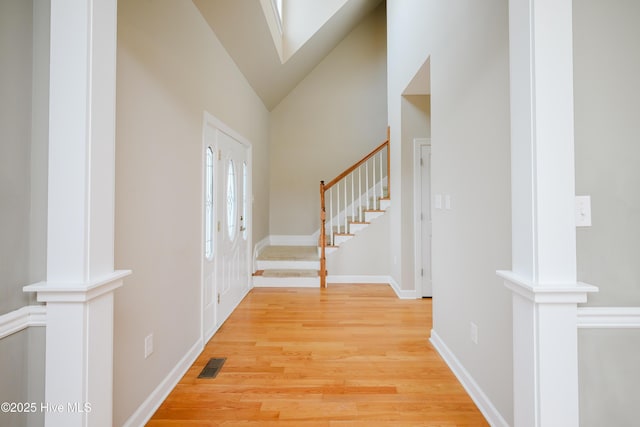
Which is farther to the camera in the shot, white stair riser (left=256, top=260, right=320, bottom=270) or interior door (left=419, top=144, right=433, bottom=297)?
white stair riser (left=256, top=260, right=320, bottom=270)

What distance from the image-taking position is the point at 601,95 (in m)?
1.36

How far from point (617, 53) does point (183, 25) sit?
102 inches

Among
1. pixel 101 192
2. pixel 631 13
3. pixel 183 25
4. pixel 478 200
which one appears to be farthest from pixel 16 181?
pixel 631 13

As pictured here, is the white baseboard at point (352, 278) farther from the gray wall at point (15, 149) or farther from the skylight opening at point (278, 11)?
the gray wall at point (15, 149)

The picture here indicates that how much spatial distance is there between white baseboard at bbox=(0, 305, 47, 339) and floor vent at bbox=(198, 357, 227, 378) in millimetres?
1352

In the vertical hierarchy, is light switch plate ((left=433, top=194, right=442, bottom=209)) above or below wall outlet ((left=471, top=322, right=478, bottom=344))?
above

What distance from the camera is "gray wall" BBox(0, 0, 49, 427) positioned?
120 centimetres

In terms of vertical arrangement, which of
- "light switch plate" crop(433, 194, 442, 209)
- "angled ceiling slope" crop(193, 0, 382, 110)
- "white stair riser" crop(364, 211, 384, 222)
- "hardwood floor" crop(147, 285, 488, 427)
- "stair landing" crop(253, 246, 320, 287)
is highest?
"angled ceiling slope" crop(193, 0, 382, 110)

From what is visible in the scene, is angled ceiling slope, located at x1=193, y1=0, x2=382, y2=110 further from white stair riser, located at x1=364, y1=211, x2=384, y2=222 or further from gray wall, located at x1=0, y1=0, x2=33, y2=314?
white stair riser, located at x1=364, y1=211, x2=384, y2=222

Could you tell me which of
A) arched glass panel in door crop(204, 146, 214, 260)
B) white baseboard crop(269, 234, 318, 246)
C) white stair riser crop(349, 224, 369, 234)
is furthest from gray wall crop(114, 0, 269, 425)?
white baseboard crop(269, 234, 318, 246)

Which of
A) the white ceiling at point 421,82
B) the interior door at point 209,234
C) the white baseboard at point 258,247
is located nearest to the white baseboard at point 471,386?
the interior door at point 209,234

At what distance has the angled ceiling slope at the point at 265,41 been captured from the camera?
3.04m

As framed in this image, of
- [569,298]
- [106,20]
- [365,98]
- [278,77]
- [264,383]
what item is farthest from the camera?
[365,98]

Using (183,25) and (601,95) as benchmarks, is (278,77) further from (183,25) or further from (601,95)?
(601,95)
